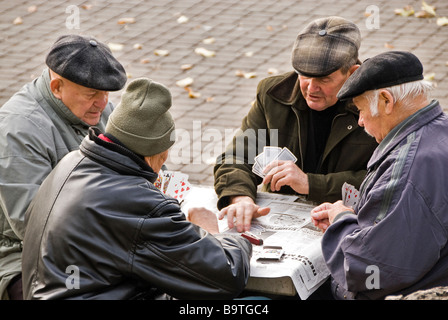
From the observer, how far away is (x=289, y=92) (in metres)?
4.29

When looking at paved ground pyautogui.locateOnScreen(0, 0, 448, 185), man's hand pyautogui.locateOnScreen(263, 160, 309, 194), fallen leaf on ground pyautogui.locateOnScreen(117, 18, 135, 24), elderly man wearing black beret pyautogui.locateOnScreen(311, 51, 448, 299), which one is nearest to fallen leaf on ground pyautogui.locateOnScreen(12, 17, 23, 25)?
paved ground pyautogui.locateOnScreen(0, 0, 448, 185)

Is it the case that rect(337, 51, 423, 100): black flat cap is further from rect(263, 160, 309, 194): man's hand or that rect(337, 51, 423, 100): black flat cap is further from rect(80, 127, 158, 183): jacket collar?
rect(80, 127, 158, 183): jacket collar

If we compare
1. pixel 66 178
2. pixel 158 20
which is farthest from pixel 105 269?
pixel 158 20

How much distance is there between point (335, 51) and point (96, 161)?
1.62 m

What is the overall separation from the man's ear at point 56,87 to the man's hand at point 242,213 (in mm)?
1095

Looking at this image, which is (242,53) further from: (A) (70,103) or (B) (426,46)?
(A) (70,103)

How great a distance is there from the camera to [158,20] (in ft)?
31.0

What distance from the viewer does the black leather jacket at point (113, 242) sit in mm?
2891

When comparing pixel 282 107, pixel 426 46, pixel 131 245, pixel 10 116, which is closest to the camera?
pixel 131 245

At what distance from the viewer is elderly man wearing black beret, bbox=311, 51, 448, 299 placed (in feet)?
9.79

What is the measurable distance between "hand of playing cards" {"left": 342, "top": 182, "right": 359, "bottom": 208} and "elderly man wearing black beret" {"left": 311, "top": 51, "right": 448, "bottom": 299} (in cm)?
33

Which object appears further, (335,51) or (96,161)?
(335,51)

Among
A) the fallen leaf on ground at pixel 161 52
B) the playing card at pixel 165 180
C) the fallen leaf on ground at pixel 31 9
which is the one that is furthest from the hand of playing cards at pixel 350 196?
the fallen leaf on ground at pixel 31 9

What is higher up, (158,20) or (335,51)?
(335,51)
